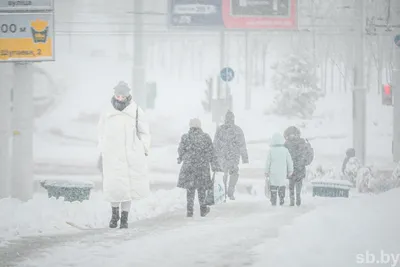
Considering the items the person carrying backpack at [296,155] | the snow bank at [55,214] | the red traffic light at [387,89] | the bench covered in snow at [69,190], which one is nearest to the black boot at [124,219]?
the snow bank at [55,214]

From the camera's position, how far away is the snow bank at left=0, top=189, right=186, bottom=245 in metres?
9.32

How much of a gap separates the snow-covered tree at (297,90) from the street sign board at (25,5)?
93.8 feet

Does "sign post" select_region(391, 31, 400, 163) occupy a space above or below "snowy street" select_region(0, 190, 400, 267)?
above

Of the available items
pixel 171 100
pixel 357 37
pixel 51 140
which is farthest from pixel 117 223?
pixel 171 100

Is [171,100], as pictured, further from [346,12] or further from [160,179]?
[160,179]

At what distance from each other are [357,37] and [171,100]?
25748 millimetres

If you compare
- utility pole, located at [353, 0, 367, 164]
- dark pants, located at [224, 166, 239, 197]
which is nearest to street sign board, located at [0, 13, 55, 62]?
dark pants, located at [224, 166, 239, 197]

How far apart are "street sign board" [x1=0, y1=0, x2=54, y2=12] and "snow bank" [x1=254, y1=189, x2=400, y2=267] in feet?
18.6

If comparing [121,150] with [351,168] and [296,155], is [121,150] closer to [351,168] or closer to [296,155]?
[296,155]

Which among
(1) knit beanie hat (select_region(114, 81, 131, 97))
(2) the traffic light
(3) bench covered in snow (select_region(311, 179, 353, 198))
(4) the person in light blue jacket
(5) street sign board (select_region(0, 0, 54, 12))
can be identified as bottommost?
(3) bench covered in snow (select_region(311, 179, 353, 198))

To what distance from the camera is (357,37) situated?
21.9 metres

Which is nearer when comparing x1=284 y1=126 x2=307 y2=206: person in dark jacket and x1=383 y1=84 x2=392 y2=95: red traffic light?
x1=284 y1=126 x2=307 y2=206: person in dark jacket

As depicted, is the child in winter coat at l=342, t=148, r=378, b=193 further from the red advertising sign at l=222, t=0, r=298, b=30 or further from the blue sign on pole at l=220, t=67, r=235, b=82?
the red advertising sign at l=222, t=0, r=298, b=30

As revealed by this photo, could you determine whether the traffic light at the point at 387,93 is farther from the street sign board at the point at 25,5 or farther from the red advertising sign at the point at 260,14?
the street sign board at the point at 25,5
